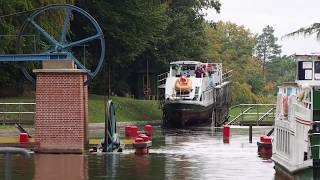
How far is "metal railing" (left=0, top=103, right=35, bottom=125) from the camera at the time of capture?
47.9 meters

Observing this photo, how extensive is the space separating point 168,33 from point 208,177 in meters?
59.7

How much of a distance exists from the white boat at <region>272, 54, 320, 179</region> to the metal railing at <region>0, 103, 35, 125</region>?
26.9m

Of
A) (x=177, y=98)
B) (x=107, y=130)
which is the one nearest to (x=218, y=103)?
(x=177, y=98)

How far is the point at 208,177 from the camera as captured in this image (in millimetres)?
21062

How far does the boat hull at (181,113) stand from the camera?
5844 cm

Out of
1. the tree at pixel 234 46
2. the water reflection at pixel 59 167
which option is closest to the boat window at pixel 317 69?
the water reflection at pixel 59 167

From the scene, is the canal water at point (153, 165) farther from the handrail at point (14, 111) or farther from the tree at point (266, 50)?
the tree at point (266, 50)

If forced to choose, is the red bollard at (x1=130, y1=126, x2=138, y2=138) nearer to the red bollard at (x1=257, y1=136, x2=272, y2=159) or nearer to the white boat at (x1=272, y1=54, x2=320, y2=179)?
the red bollard at (x1=257, y1=136, x2=272, y2=159)

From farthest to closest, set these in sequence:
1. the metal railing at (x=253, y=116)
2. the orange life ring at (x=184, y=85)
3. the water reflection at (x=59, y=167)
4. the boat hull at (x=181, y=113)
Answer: the orange life ring at (x=184, y=85), the metal railing at (x=253, y=116), the boat hull at (x=181, y=113), the water reflection at (x=59, y=167)

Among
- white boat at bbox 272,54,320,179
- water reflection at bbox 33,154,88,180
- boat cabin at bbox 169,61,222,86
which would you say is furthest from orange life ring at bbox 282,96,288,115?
boat cabin at bbox 169,61,222,86

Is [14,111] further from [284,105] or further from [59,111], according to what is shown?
[284,105]

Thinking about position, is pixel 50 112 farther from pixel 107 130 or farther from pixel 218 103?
pixel 218 103

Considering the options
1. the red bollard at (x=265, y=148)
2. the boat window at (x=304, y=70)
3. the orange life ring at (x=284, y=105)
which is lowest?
the red bollard at (x=265, y=148)

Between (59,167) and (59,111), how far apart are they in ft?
18.3
